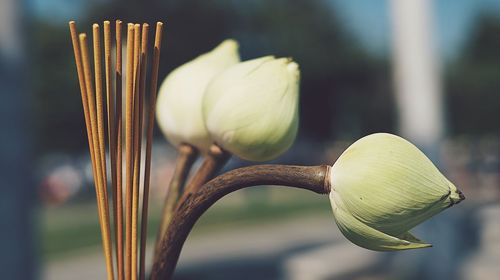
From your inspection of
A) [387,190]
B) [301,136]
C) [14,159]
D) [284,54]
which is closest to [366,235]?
[387,190]

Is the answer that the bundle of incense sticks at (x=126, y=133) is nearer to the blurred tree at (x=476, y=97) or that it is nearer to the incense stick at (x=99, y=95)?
the incense stick at (x=99, y=95)

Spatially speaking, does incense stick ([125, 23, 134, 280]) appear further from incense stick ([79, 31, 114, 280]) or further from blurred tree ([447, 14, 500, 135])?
blurred tree ([447, 14, 500, 135])

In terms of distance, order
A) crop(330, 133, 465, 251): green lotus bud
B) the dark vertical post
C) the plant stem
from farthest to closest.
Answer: the dark vertical post, the plant stem, crop(330, 133, 465, 251): green lotus bud

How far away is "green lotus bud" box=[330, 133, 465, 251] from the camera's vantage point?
457 mm

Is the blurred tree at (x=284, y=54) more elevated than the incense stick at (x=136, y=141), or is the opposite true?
the incense stick at (x=136, y=141)

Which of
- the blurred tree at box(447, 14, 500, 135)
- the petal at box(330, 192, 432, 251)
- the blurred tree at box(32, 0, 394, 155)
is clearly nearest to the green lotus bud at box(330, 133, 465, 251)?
the petal at box(330, 192, 432, 251)

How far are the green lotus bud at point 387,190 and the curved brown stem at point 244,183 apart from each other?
12mm

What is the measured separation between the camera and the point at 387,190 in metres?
0.46

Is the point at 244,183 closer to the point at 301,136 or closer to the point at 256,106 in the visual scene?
the point at 256,106

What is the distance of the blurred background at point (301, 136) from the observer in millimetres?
2623

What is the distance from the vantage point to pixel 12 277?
247cm

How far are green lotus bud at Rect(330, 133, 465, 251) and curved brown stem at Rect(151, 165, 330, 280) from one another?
0.01 m

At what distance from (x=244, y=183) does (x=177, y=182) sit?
0.45 feet

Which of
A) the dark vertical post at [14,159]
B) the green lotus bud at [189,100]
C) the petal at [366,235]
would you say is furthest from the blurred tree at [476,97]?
the petal at [366,235]
